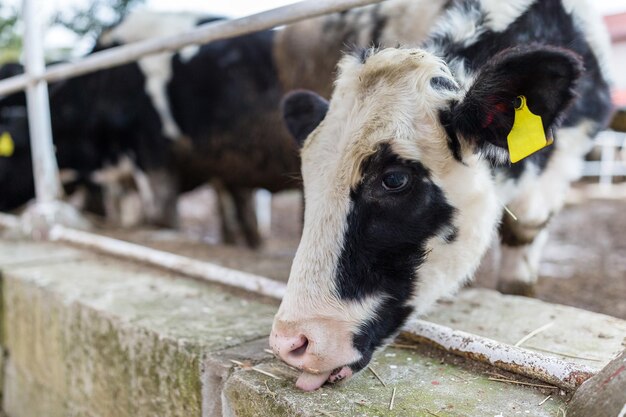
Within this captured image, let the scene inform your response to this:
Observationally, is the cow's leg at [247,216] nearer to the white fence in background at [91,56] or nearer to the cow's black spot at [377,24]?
the white fence in background at [91,56]

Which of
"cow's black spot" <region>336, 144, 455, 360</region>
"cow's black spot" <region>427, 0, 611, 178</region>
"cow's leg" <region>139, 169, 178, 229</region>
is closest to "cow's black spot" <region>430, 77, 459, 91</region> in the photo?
"cow's black spot" <region>427, 0, 611, 178</region>

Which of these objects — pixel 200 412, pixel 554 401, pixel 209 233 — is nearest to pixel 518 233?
pixel 554 401

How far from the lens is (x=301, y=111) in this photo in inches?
85.7

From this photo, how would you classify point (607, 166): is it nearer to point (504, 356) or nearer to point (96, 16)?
point (96, 16)

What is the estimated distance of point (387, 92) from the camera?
174 cm

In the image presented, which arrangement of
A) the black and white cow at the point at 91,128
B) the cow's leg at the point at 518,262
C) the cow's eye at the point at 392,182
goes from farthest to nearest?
1. the black and white cow at the point at 91,128
2. the cow's leg at the point at 518,262
3. the cow's eye at the point at 392,182

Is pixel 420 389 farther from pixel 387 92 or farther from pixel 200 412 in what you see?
pixel 387 92

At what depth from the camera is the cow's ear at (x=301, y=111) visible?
2115mm

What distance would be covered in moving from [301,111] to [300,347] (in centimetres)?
96

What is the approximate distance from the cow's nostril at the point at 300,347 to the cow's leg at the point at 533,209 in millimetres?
1072

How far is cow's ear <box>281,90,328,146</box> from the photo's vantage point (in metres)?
2.12

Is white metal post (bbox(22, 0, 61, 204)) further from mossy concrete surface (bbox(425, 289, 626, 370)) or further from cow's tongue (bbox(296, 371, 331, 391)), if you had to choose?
cow's tongue (bbox(296, 371, 331, 391))

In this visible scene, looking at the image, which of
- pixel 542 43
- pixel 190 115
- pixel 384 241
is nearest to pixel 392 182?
pixel 384 241

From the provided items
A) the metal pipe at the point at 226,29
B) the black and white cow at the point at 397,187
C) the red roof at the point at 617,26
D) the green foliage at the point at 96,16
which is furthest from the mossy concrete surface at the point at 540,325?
the red roof at the point at 617,26
